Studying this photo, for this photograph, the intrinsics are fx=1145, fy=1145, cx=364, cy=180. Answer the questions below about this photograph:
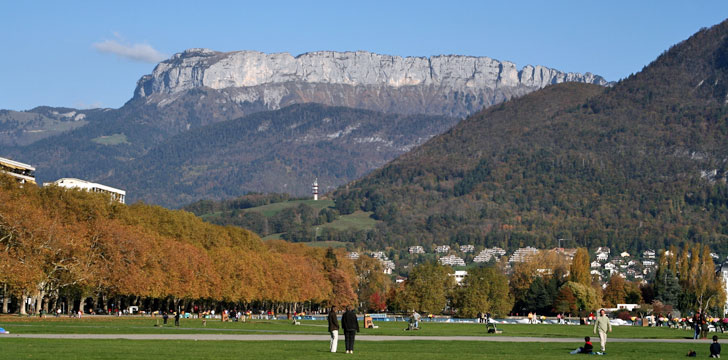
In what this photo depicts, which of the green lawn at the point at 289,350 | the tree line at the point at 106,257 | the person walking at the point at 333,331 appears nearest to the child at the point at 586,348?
the green lawn at the point at 289,350

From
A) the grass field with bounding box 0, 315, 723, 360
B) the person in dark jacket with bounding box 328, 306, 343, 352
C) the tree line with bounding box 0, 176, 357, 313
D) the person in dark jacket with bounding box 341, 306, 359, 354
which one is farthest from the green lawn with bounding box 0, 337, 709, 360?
the tree line with bounding box 0, 176, 357, 313

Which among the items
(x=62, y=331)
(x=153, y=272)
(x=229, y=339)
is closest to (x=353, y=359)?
(x=229, y=339)

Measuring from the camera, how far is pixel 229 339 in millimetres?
72750

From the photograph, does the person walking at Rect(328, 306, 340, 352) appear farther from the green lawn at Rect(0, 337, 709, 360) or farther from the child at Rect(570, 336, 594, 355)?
the child at Rect(570, 336, 594, 355)

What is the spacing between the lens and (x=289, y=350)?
2432 inches

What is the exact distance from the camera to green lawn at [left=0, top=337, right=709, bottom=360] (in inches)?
2162

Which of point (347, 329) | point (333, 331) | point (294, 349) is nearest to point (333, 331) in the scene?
point (333, 331)

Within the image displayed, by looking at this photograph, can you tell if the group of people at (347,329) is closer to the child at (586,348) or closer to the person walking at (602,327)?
the child at (586,348)

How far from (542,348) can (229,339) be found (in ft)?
64.5

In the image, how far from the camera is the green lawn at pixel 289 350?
54906 millimetres

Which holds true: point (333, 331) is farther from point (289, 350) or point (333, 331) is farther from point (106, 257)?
point (106, 257)

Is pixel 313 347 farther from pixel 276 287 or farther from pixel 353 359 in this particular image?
pixel 276 287

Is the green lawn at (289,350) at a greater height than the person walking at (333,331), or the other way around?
the person walking at (333,331)

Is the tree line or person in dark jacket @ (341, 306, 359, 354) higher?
the tree line
